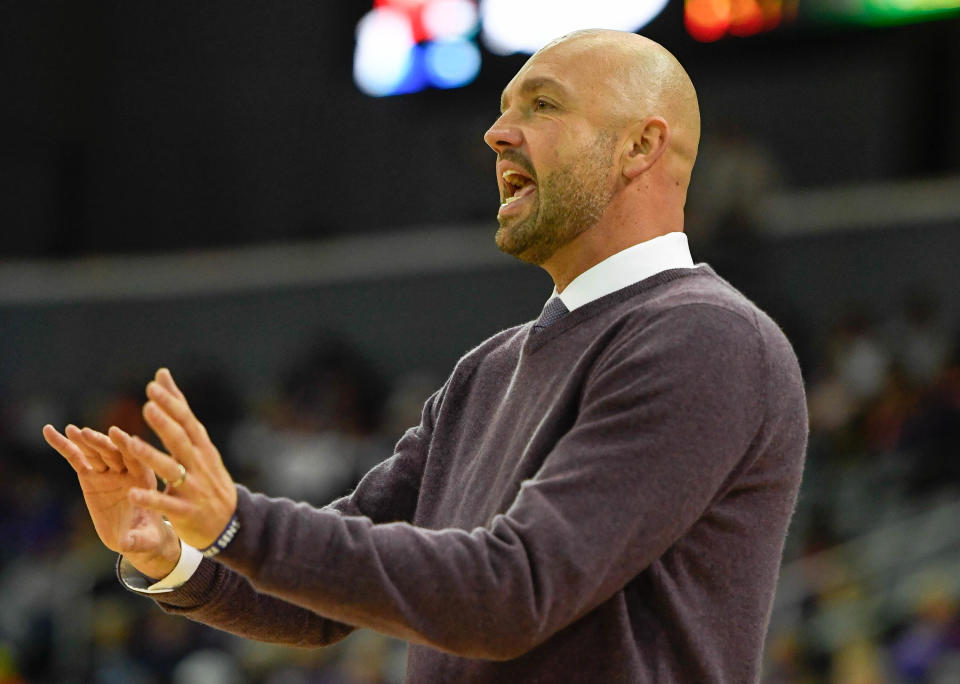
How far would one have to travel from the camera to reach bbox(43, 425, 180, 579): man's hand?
1.66 metres

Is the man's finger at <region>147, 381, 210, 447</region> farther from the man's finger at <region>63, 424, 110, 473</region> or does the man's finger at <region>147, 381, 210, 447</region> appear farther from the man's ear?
the man's ear

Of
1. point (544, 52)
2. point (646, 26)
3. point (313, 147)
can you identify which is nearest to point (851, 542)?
point (646, 26)

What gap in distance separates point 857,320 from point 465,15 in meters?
2.85

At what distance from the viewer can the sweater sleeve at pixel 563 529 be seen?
1375 millimetres

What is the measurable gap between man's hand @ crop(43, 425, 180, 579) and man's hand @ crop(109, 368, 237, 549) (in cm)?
29

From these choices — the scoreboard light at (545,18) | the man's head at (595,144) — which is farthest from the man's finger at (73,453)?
the scoreboard light at (545,18)

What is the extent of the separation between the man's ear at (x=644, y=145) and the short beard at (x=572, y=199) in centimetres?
2

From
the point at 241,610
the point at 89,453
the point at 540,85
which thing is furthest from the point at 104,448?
the point at 540,85

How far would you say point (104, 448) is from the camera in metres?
1.65

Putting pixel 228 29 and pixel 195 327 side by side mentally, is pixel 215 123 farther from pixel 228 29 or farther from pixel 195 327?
pixel 195 327

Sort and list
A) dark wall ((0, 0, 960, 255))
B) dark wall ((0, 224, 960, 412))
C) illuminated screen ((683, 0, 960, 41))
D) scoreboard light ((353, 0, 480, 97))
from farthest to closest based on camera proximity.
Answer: dark wall ((0, 0, 960, 255))
dark wall ((0, 224, 960, 412))
scoreboard light ((353, 0, 480, 97))
illuminated screen ((683, 0, 960, 41))

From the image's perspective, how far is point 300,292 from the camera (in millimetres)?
9508

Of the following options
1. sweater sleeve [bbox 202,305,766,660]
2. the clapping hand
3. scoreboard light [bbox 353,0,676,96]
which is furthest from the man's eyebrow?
scoreboard light [bbox 353,0,676,96]

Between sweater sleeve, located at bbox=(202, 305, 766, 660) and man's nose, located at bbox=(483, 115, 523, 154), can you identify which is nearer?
sweater sleeve, located at bbox=(202, 305, 766, 660)
